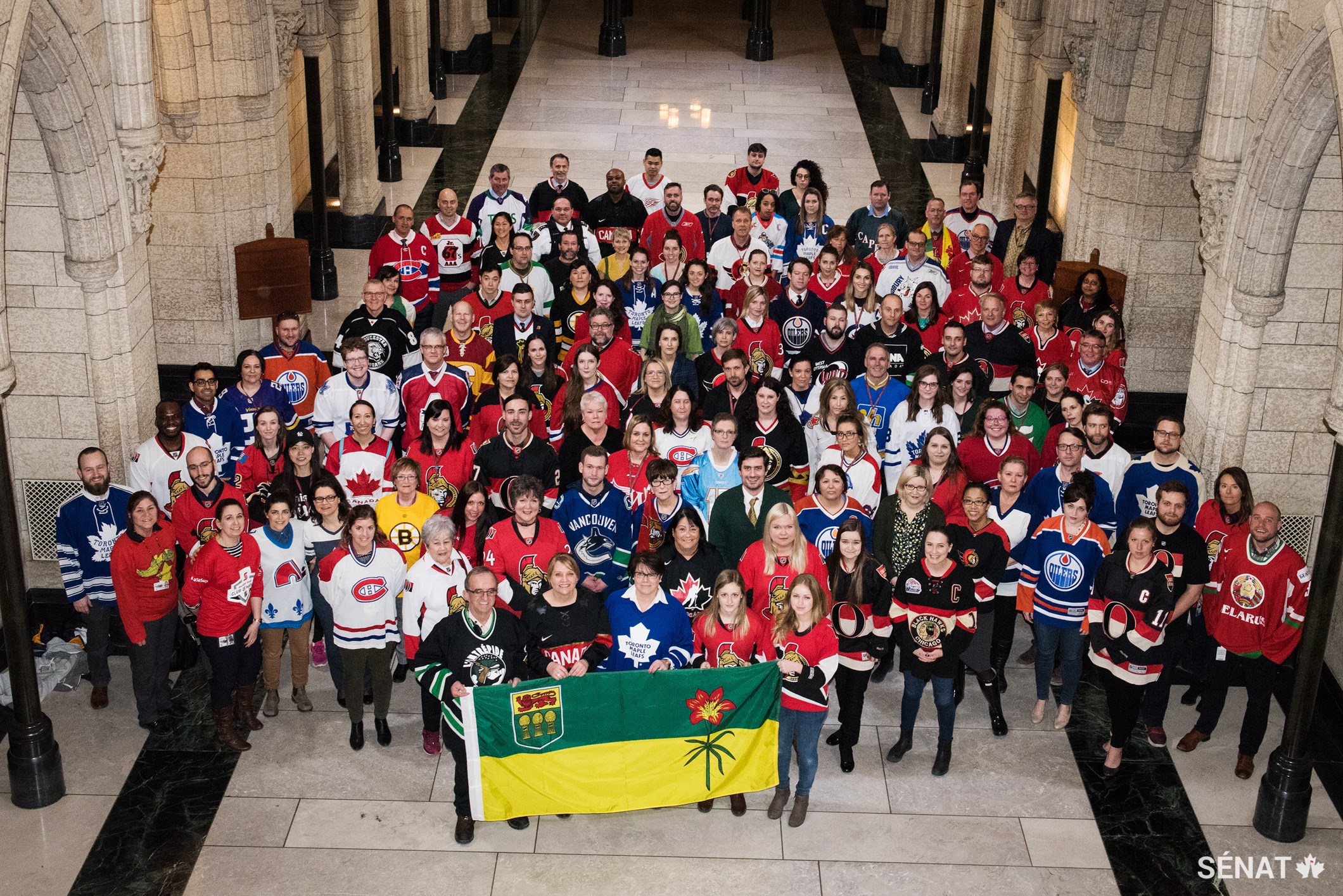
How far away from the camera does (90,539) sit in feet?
31.0

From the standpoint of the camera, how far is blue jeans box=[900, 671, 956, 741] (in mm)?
8836

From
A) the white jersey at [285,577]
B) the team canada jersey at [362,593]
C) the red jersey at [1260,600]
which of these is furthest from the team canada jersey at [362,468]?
the red jersey at [1260,600]

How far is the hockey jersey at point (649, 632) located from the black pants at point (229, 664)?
2.35 m

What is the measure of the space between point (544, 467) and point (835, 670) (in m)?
2.49

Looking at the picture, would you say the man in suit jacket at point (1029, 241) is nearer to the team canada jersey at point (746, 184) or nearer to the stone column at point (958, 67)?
the team canada jersey at point (746, 184)

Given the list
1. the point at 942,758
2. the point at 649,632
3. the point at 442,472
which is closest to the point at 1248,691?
the point at 942,758

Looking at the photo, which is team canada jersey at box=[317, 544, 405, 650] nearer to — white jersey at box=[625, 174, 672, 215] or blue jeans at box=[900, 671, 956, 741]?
blue jeans at box=[900, 671, 956, 741]

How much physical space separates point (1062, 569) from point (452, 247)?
701 centimetres

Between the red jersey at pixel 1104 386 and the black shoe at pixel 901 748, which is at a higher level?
the red jersey at pixel 1104 386

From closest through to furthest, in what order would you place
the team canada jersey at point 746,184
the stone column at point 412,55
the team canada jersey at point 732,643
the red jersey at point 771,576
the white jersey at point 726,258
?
1. the team canada jersey at point 732,643
2. the red jersey at point 771,576
3. the white jersey at point 726,258
4. the team canada jersey at point 746,184
5. the stone column at point 412,55

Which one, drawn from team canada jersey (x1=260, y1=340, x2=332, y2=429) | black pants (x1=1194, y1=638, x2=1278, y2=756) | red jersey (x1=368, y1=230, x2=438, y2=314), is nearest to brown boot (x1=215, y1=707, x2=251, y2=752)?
team canada jersey (x1=260, y1=340, x2=332, y2=429)

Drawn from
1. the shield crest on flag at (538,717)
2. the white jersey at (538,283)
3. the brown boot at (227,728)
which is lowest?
the brown boot at (227,728)

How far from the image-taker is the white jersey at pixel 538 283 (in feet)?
40.8

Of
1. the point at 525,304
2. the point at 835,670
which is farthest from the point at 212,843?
the point at 525,304
